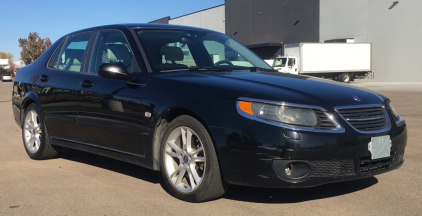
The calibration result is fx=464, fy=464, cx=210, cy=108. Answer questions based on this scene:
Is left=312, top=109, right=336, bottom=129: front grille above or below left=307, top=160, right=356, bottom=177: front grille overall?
above

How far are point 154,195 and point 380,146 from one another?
202 centimetres

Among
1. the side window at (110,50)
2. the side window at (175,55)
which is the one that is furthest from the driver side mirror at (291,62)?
the side window at (175,55)

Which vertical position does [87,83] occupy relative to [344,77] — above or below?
above

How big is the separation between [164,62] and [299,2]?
123ft

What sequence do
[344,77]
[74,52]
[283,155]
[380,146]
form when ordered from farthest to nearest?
[344,77] < [74,52] < [380,146] < [283,155]

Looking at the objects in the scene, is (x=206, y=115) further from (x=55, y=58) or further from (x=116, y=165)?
(x=55, y=58)

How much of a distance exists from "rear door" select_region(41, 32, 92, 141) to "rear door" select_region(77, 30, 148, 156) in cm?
18

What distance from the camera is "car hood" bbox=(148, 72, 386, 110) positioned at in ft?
12.0

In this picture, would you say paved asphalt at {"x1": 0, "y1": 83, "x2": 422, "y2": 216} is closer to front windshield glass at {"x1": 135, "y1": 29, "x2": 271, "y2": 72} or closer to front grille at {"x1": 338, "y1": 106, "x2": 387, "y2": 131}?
front grille at {"x1": 338, "y1": 106, "x2": 387, "y2": 131}

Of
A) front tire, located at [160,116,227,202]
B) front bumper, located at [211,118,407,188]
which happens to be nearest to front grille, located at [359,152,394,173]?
front bumper, located at [211,118,407,188]

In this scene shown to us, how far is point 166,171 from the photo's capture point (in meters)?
4.16

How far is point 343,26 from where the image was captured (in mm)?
37062

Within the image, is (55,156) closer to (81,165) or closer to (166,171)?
(81,165)

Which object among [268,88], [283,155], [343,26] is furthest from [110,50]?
[343,26]
